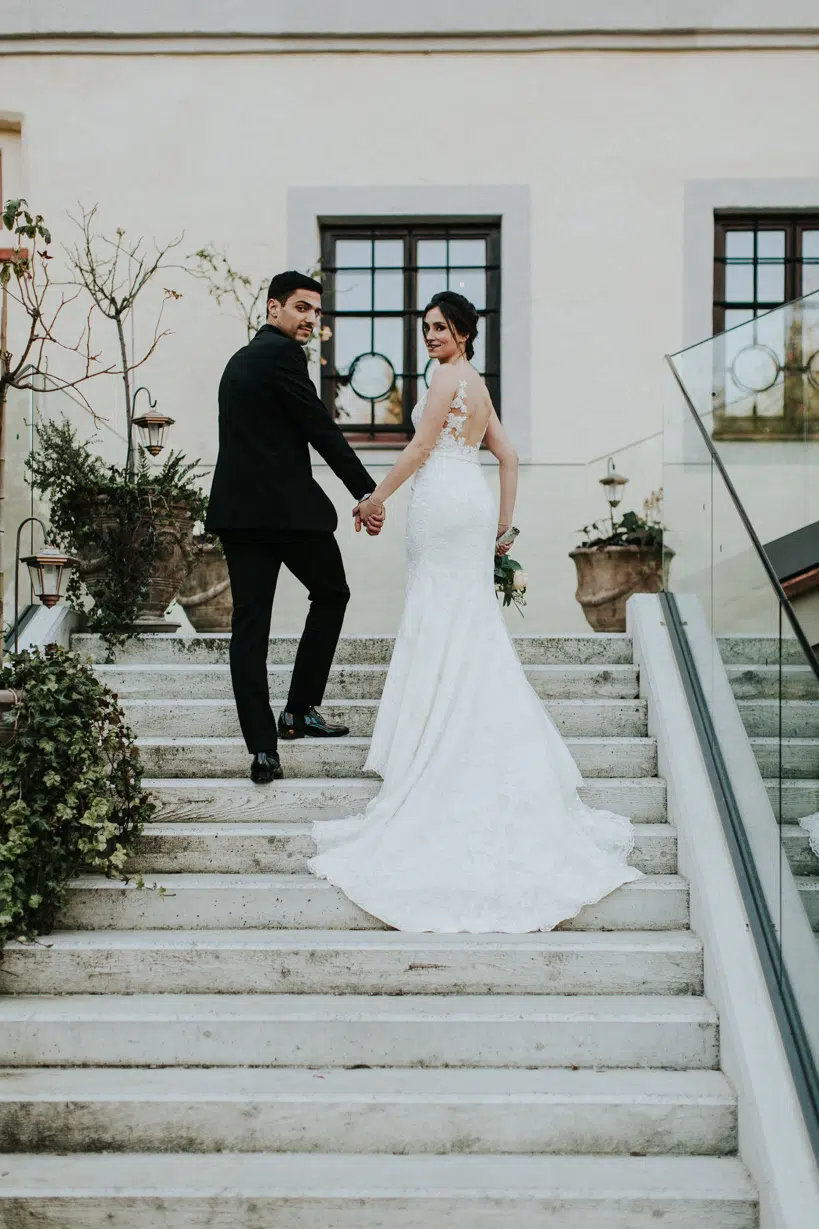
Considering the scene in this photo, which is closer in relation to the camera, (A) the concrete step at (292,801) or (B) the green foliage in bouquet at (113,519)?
(A) the concrete step at (292,801)

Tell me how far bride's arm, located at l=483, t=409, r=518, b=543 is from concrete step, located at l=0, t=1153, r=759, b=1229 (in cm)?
260

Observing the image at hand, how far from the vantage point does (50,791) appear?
3871 mm

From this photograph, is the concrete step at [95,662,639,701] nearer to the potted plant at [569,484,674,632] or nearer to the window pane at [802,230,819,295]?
the potted plant at [569,484,674,632]

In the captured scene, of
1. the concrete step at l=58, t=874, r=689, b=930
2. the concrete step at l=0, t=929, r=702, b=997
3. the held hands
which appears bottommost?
the concrete step at l=0, t=929, r=702, b=997

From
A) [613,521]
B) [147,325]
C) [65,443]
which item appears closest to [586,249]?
[613,521]

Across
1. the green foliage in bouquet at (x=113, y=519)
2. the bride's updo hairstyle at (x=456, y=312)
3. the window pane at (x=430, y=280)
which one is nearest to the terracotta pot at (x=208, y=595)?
the green foliage in bouquet at (x=113, y=519)

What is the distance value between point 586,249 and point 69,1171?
6.68 metres

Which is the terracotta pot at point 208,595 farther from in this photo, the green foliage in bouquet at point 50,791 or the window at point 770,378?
the green foliage in bouquet at point 50,791

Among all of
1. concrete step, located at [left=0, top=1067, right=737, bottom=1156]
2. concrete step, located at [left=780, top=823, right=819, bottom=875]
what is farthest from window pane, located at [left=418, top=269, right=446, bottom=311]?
concrete step, located at [left=0, top=1067, right=737, bottom=1156]

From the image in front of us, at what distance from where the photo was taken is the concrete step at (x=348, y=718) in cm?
495

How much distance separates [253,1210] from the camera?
121 inches

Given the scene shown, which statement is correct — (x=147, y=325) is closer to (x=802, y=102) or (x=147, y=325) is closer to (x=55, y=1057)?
(x=802, y=102)

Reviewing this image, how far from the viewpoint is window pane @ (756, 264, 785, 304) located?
8422 millimetres

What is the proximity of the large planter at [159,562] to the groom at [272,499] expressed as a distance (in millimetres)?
1299
